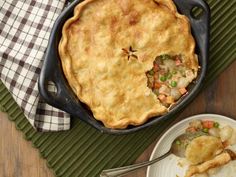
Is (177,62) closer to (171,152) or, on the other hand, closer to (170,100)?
(170,100)

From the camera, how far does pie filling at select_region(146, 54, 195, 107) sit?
6.88 ft

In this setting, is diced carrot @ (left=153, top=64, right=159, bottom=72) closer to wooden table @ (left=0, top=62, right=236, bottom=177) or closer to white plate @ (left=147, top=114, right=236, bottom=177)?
white plate @ (left=147, top=114, right=236, bottom=177)

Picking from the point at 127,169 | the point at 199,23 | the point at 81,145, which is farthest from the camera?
the point at 81,145

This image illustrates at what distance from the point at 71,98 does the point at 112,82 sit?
7.0 inches

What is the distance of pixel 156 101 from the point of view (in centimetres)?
210

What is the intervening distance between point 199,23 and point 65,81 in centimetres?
58

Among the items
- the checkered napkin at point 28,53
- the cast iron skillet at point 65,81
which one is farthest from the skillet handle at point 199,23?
the checkered napkin at point 28,53

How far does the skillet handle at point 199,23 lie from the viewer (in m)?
2.02

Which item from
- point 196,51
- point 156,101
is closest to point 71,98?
point 156,101

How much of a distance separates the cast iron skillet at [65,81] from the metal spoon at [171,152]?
0.68ft

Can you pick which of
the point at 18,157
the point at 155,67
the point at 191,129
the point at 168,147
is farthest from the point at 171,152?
the point at 18,157

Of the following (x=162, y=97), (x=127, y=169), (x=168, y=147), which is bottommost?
(x=127, y=169)

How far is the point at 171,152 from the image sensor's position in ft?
7.39

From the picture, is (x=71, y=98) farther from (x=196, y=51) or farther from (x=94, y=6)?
(x=196, y=51)
